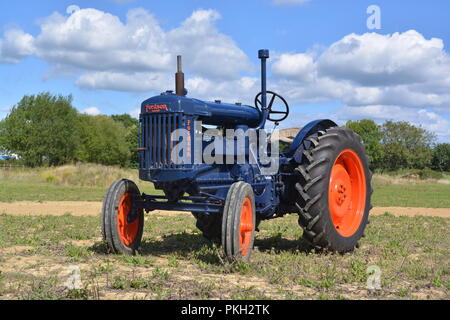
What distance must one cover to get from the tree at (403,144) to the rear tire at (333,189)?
203 ft

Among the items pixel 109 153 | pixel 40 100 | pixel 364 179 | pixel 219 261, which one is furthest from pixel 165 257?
pixel 109 153

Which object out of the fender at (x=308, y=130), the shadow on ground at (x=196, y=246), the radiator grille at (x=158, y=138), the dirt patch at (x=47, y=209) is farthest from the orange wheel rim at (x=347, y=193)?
the dirt patch at (x=47, y=209)

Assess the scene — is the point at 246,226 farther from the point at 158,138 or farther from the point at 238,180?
the point at 158,138

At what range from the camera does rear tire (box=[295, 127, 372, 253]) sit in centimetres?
664

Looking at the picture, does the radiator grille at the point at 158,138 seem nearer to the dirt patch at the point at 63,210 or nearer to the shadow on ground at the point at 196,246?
the shadow on ground at the point at 196,246

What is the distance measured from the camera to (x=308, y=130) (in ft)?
24.4

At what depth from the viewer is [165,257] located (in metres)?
6.75

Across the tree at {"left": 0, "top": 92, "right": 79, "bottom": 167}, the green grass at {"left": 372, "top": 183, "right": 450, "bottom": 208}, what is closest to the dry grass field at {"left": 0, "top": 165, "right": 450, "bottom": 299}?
the green grass at {"left": 372, "top": 183, "right": 450, "bottom": 208}

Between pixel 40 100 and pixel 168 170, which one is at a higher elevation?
pixel 40 100

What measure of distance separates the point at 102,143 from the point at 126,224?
57849mm

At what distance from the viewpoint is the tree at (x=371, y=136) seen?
6625 centimetres

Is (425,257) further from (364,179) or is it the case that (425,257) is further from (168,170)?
(168,170)
